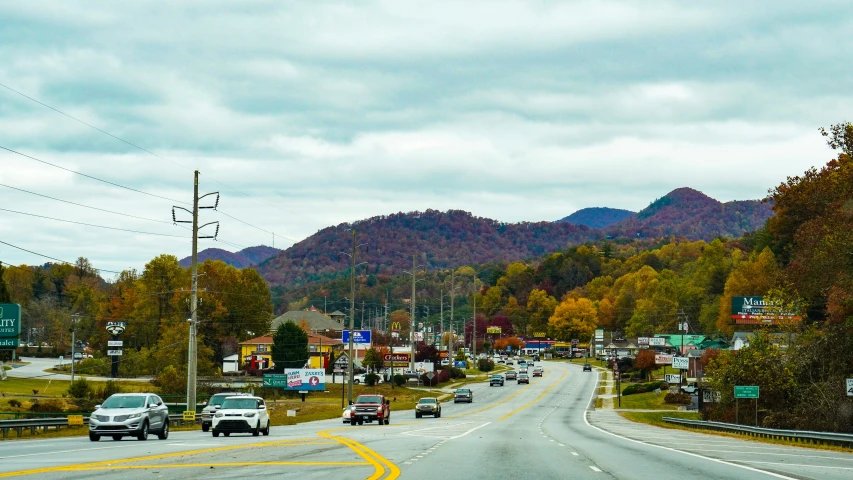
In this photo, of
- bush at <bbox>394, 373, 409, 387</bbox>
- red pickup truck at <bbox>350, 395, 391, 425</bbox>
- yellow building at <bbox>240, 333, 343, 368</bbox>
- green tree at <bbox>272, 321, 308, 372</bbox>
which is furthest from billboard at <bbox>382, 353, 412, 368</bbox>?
red pickup truck at <bbox>350, 395, 391, 425</bbox>

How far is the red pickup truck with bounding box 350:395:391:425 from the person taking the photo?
54.5 m

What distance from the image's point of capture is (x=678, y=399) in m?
91.0

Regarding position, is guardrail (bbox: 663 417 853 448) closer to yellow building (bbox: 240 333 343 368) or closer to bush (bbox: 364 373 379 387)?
bush (bbox: 364 373 379 387)

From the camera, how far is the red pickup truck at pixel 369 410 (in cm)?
5450

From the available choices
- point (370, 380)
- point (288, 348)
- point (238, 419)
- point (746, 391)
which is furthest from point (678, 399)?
point (238, 419)

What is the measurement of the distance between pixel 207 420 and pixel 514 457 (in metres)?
23.6

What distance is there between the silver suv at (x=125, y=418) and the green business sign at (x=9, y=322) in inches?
1229

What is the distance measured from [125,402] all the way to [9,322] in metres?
32.3

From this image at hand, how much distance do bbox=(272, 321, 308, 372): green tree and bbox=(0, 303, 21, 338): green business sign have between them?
66263 millimetres

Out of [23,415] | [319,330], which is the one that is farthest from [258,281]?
[23,415]

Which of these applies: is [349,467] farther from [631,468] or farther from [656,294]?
[656,294]

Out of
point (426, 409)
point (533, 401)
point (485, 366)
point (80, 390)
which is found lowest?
point (485, 366)

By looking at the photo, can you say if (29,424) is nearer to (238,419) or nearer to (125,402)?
(238,419)

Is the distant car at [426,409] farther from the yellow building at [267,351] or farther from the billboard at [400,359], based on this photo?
the billboard at [400,359]
